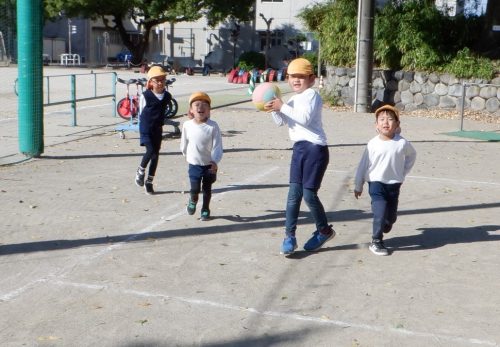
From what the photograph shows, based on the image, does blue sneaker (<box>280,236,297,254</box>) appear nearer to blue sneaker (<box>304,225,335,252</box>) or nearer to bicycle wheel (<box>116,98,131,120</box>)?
blue sneaker (<box>304,225,335,252</box>)

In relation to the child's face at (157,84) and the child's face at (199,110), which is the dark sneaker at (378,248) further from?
the child's face at (157,84)

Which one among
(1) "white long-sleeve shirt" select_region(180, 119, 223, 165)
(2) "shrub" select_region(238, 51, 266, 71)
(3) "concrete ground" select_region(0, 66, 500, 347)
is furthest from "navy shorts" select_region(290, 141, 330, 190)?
(2) "shrub" select_region(238, 51, 266, 71)

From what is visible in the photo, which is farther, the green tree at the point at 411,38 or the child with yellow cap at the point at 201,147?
the green tree at the point at 411,38

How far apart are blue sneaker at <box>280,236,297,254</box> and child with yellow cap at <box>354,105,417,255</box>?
0.73 metres

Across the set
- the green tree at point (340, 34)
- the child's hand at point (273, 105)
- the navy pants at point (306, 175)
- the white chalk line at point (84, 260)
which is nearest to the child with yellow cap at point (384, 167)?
the navy pants at point (306, 175)

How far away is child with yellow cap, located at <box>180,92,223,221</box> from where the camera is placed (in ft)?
25.0

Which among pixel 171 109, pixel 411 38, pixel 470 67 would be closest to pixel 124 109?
pixel 171 109

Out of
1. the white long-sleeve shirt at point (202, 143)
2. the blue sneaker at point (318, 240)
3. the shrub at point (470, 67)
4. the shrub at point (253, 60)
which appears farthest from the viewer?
the shrub at point (253, 60)

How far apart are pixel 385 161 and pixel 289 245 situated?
3.67 feet

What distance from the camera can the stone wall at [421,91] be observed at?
19.3m

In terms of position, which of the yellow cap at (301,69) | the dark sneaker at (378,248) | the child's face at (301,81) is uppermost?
the yellow cap at (301,69)

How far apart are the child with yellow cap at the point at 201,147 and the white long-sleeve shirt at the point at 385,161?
174 cm

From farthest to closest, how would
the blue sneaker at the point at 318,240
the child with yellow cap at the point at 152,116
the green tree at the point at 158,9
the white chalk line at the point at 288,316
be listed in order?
the green tree at the point at 158,9, the child with yellow cap at the point at 152,116, the blue sneaker at the point at 318,240, the white chalk line at the point at 288,316

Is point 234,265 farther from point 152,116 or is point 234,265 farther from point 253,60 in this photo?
point 253,60
